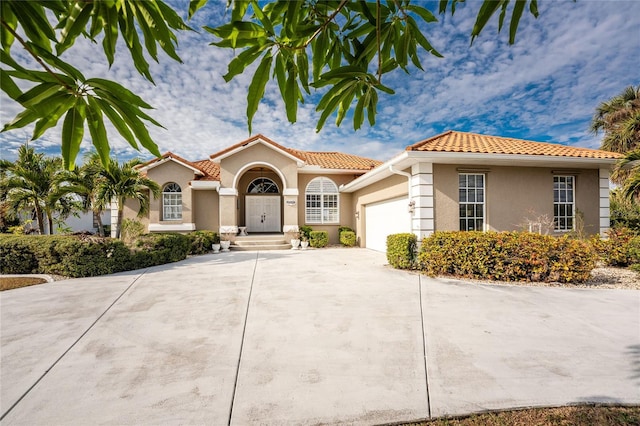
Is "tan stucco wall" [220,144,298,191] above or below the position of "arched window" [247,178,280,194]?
above

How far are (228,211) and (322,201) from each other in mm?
5545

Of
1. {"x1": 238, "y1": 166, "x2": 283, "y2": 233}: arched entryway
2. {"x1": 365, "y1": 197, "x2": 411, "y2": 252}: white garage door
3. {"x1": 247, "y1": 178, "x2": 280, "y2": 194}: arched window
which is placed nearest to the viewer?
{"x1": 365, "y1": 197, "x2": 411, "y2": 252}: white garage door

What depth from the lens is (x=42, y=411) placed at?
2721 mm

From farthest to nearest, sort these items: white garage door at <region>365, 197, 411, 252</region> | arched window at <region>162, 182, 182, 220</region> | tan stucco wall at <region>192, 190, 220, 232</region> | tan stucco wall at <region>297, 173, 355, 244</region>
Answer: tan stucco wall at <region>297, 173, 355, 244</region> → tan stucco wall at <region>192, 190, 220, 232</region> → arched window at <region>162, 182, 182, 220</region> → white garage door at <region>365, 197, 411, 252</region>

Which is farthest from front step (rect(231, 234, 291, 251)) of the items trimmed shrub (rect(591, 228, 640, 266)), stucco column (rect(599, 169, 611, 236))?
stucco column (rect(599, 169, 611, 236))

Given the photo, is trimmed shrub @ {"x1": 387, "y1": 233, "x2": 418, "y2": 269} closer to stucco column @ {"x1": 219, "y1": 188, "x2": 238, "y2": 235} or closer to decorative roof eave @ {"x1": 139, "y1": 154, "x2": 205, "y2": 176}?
stucco column @ {"x1": 219, "y1": 188, "x2": 238, "y2": 235}

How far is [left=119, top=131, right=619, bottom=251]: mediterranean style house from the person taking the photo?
30.5ft

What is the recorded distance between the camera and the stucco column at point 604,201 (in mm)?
10102

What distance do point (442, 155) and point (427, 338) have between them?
6361 millimetres

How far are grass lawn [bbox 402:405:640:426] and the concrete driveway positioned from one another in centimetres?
9

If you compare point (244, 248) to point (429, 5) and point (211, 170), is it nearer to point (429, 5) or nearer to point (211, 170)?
point (211, 170)

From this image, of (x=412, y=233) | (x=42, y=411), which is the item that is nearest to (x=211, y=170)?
(x=412, y=233)

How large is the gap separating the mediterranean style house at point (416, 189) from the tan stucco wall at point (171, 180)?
5 cm

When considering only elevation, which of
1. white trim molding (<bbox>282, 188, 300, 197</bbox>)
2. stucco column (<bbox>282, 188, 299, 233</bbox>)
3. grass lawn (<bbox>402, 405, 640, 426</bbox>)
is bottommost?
grass lawn (<bbox>402, 405, 640, 426</bbox>)
